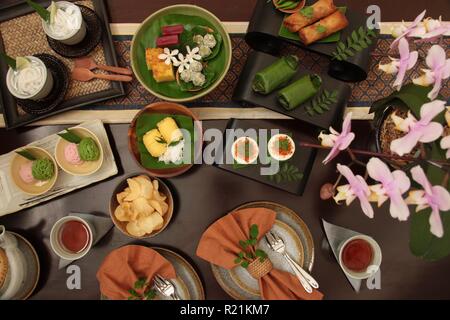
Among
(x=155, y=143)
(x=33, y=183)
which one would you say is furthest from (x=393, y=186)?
(x=33, y=183)

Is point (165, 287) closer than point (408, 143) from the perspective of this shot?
No

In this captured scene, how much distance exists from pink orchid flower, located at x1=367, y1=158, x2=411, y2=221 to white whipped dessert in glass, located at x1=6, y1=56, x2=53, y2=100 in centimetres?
89

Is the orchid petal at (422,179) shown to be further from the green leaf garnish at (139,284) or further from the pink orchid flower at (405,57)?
the green leaf garnish at (139,284)

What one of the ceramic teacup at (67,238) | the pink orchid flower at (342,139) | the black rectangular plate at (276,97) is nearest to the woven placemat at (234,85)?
the black rectangular plate at (276,97)

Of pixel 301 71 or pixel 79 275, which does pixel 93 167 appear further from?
pixel 301 71

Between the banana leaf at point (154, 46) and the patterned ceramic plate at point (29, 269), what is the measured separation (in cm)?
59

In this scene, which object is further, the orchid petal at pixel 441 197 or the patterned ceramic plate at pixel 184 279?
the patterned ceramic plate at pixel 184 279

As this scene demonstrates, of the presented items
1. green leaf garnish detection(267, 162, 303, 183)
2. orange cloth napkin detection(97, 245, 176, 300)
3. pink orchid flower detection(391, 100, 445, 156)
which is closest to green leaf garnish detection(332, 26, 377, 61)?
green leaf garnish detection(267, 162, 303, 183)

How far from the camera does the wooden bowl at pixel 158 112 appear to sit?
106 centimetres

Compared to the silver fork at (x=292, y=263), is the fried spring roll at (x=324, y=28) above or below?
above

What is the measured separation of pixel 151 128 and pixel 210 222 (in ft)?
1.09

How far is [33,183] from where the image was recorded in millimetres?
1101

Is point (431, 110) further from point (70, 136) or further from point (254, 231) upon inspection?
point (70, 136)

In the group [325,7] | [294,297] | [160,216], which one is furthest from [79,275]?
[325,7]
